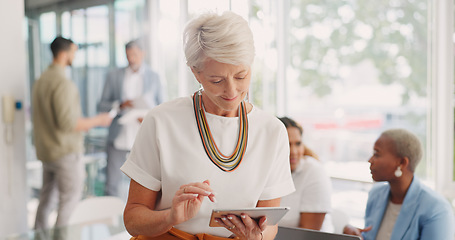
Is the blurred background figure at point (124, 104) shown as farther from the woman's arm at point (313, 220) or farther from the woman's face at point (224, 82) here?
the woman's face at point (224, 82)

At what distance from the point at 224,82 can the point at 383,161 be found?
1204 mm

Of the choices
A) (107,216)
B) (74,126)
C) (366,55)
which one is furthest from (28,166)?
(366,55)

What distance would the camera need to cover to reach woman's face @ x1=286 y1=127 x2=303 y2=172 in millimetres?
2516

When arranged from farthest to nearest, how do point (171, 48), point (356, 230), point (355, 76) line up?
point (171, 48)
point (355, 76)
point (356, 230)

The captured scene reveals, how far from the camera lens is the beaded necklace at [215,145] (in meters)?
1.42

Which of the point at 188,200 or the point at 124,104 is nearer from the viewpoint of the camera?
the point at 188,200

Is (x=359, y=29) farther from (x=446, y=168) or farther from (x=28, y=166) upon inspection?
(x=28, y=166)

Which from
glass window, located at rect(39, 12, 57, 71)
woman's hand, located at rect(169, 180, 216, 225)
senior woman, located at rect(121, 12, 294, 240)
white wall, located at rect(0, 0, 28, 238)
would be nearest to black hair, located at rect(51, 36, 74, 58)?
glass window, located at rect(39, 12, 57, 71)

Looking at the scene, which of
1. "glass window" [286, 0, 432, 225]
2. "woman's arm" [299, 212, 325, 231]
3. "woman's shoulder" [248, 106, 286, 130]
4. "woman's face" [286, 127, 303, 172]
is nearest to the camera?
"woman's shoulder" [248, 106, 286, 130]

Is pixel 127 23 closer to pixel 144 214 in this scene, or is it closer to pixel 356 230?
pixel 356 230

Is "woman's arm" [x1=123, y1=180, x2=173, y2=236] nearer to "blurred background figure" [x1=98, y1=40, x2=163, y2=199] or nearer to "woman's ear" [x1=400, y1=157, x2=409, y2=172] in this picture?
"woman's ear" [x1=400, y1=157, x2=409, y2=172]

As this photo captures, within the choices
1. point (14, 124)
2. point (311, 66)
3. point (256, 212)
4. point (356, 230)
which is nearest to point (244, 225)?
point (256, 212)

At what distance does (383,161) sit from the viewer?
227 cm

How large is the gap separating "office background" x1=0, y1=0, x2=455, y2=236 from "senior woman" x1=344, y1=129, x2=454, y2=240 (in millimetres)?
1467
